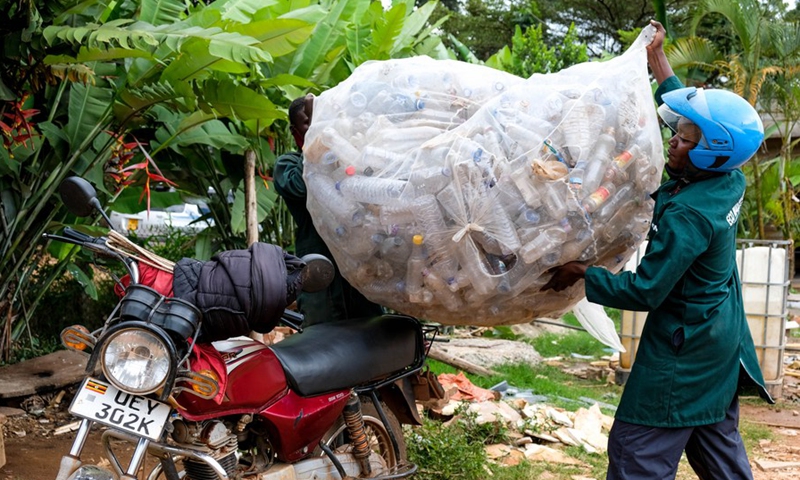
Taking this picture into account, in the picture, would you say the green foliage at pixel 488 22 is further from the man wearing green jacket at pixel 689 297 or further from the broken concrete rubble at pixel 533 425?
the man wearing green jacket at pixel 689 297

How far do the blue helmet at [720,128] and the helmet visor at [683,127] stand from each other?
1 cm

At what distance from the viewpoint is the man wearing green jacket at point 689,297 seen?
2.94 metres

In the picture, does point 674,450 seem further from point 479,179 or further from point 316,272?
point 316,272

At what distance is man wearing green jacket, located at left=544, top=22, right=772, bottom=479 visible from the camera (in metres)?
2.94

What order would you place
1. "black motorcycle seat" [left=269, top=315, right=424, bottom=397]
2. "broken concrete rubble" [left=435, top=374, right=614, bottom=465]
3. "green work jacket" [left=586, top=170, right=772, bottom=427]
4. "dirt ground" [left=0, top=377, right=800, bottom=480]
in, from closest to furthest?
"green work jacket" [left=586, top=170, right=772, bottom=427]
"black motorcycle seat" [left=269, top=315, right=424, bottom=397]
"dirt ground" [left=0, top=377, right=800, bottom=480]
"broken concrete rubble" [left=435, top=374, right=614, bottom=465]

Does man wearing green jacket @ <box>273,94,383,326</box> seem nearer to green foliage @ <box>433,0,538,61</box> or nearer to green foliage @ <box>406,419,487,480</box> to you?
green foliage @ <box>406,419,487,480</box>

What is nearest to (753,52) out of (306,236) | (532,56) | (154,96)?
(532,56)

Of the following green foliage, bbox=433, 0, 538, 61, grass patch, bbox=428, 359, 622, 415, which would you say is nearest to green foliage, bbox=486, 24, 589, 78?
grass patch, bbox=428, 359, 622, 415

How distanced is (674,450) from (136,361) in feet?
6.21

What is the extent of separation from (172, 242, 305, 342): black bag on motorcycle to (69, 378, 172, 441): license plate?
281mm

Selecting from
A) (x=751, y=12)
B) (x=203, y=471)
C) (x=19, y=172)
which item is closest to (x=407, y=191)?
(x=203, y=471)

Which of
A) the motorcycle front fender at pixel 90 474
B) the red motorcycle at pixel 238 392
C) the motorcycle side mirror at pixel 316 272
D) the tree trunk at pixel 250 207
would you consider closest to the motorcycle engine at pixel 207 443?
the red motorcycle at pixel 238 392

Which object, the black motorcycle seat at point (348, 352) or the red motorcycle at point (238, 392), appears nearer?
the red motorcycle at point (238, 392)

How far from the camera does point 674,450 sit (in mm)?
3123
